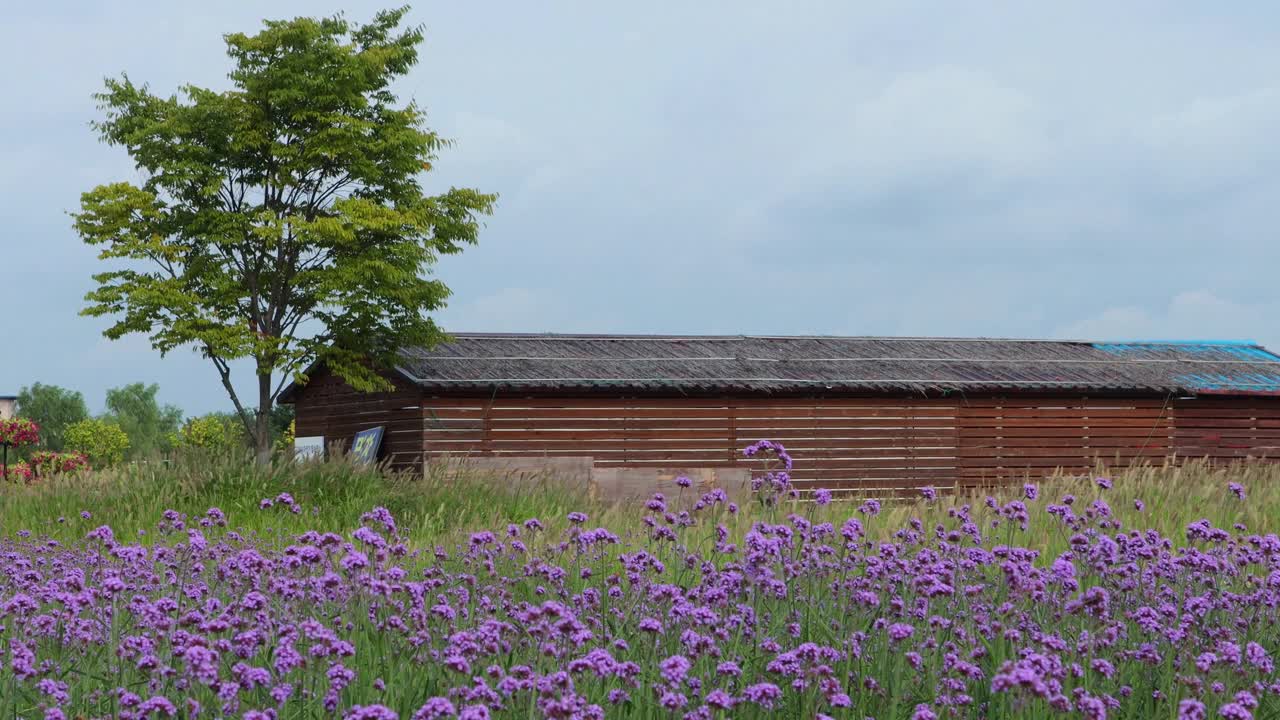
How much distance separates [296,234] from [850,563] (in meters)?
20.9

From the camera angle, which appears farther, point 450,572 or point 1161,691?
point 450,572

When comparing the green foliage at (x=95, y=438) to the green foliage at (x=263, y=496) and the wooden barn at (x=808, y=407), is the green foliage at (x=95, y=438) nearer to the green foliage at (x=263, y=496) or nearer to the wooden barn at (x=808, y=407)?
the wooden barn at (x=808, y=407)

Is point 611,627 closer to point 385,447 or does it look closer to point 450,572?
point 450,572

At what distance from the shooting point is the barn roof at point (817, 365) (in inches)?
Answer: 961

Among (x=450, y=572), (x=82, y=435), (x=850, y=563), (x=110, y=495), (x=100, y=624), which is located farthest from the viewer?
(x=82, y=435)

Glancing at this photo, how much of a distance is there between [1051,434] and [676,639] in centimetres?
2412

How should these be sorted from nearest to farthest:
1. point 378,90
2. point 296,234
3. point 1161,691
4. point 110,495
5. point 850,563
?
1. point 1161,691
2. point 850,563
3. point 110,495
4. point 296,234
5. point 378,90

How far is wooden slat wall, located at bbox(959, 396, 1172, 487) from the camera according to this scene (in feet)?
90.0

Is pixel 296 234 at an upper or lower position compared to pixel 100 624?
upper

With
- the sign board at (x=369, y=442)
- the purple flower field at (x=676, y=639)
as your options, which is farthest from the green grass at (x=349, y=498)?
the sign board at (x=369, y=442)

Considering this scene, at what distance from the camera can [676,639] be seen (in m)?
5.43

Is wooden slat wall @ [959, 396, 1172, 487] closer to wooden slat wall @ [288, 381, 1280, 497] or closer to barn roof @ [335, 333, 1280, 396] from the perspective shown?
wooden slat wall @ [288, 381, 1280, 497]

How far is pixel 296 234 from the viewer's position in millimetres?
25609

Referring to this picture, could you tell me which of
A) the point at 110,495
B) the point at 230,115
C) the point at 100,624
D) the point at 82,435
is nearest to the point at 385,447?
the point at 230,115
